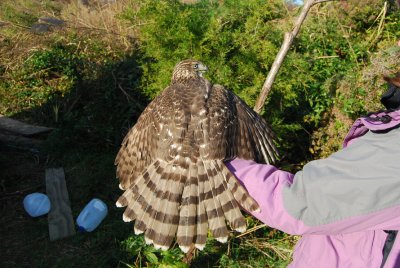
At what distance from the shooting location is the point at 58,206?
542 centimetres

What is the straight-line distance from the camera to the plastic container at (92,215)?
16.8 ft

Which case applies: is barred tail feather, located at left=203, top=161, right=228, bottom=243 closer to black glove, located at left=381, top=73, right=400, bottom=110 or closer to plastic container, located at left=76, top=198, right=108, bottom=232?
black glove, located at left=381, top=73, right=400, bottom=110

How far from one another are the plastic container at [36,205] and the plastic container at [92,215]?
0.51 meters

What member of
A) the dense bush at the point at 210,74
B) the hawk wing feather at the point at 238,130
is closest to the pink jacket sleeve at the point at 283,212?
the hawk wing feather at the point at 238,130

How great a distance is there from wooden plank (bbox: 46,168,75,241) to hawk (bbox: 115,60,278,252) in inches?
81.3

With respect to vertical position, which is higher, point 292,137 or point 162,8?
point 162,8

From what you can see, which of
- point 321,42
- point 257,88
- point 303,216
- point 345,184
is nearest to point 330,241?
point 303,216

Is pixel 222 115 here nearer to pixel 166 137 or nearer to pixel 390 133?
pixel 166 137

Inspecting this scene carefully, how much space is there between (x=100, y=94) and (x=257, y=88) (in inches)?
139

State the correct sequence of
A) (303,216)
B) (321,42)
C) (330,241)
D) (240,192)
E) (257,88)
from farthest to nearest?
(321,42) < (257,88) < (240,192) < (330,241) < (303,216)

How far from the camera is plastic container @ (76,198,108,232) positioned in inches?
201

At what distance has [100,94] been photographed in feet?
23.6

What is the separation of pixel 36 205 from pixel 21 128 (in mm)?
1973

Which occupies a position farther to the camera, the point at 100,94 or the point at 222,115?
the point at 100,94
